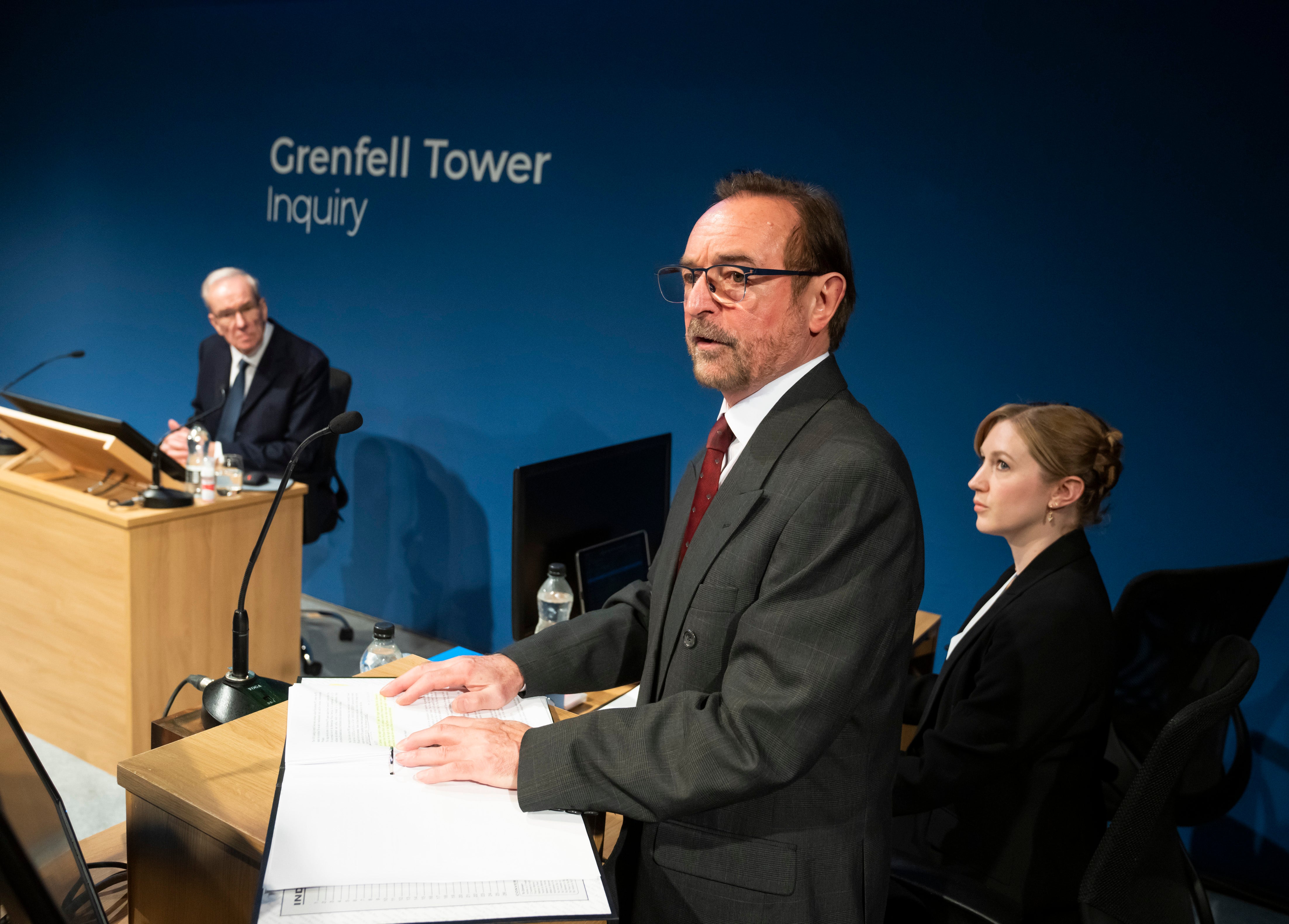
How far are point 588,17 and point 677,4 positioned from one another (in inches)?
16.0

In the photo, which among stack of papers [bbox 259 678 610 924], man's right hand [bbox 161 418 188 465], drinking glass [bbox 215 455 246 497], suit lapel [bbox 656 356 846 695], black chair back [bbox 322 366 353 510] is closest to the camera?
stack of papers [bbox 259 678 610 924]

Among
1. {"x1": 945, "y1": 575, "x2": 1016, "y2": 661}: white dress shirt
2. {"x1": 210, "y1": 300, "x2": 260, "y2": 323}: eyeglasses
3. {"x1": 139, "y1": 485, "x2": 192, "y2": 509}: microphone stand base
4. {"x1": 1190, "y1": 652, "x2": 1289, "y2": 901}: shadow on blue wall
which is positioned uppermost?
{"x1": 210, "y1": 300, "x2": 260, "y2": 323}: eyeglasses

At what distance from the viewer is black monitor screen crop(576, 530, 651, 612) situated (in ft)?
7.02

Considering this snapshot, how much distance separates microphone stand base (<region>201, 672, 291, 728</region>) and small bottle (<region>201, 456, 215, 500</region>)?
1.72m

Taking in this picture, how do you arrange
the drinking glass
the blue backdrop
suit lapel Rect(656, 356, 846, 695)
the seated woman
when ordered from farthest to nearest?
the drinking glass → the blue backdrop → the seated woman → suit lapel Rect(656, 356, 846, 695)

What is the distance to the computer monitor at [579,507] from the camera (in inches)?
77.8

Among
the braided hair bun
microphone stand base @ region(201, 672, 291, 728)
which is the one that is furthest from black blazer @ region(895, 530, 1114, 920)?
microphone stand base @ region(201, 672, 291, 728)

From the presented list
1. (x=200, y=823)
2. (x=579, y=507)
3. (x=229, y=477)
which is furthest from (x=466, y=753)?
(x=229, y=477)

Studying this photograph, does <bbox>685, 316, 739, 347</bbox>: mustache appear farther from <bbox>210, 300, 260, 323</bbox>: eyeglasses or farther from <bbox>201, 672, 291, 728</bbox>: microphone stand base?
<bbox>210, 300, 260, 323</bbox>: eyeglasses

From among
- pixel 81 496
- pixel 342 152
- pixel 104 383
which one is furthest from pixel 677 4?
pixel 104 383

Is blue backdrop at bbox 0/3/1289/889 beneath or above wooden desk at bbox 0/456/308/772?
above

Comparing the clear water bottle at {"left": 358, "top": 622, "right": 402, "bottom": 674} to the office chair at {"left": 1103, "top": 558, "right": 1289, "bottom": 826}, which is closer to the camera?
the clear water bottle at {"left": 358, "top": 622, "right": 402, "bottom": 674}

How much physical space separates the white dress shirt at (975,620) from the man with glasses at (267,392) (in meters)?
2.60

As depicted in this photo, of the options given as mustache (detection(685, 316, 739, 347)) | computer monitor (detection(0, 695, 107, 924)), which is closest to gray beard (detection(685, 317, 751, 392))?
mustache (detection(685, 316, 739, 347))
